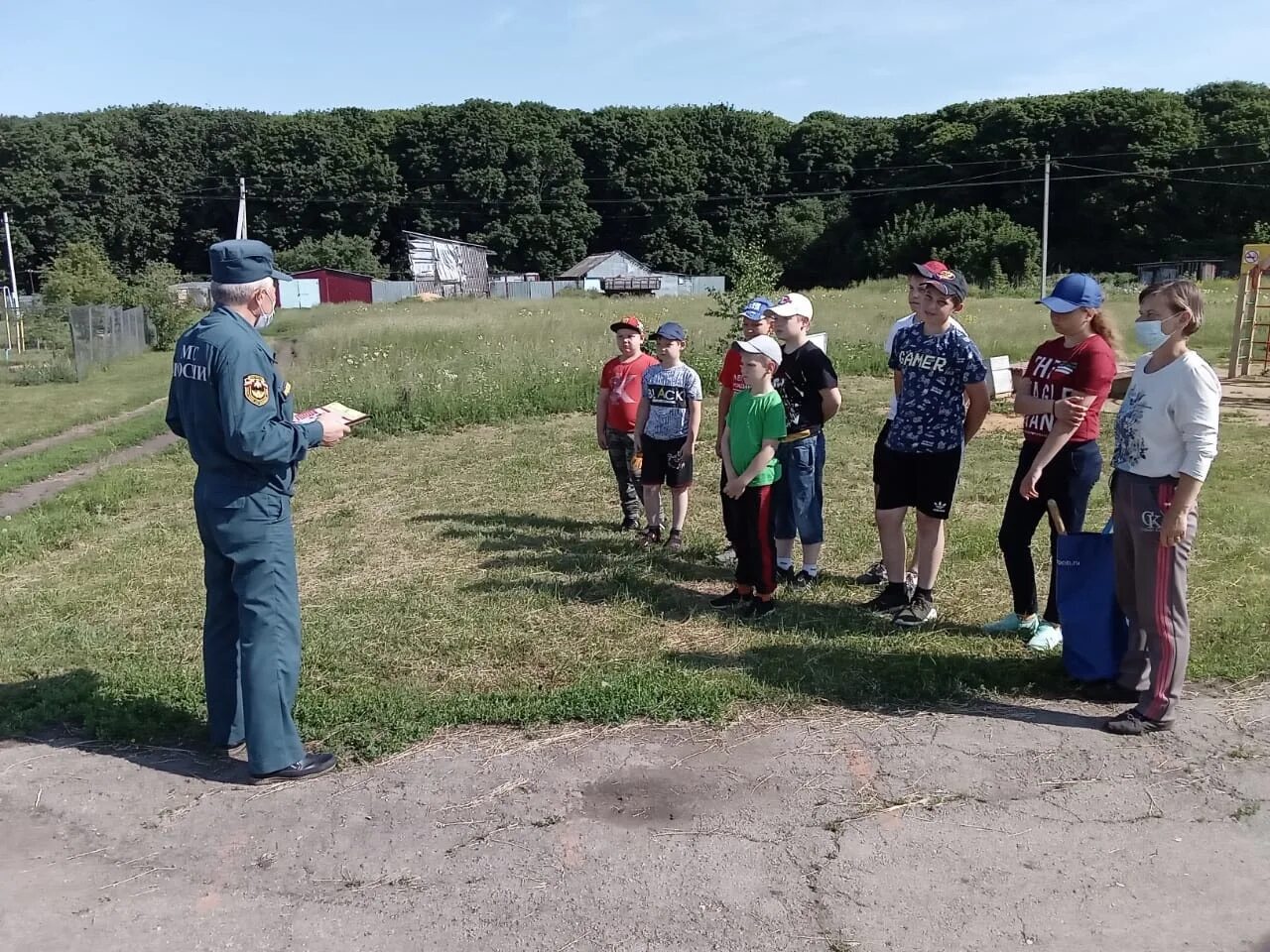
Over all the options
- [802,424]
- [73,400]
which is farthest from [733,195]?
[802,424]

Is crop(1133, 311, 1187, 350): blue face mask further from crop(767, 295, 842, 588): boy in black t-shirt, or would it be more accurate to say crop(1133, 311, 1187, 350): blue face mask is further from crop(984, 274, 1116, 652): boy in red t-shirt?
crop(767, 295, 842, 588): boy in black t-shirt

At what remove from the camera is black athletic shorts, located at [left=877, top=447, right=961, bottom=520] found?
525 centimetres

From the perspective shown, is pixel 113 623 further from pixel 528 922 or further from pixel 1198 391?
pixel 1198 391

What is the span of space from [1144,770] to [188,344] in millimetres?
4059

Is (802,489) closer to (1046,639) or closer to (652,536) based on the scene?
(652,536)

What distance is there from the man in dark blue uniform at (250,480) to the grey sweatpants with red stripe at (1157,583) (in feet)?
11.1

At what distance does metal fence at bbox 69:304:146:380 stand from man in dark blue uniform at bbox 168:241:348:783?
70.2ft

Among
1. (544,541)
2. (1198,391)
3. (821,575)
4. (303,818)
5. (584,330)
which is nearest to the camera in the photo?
(303,818)

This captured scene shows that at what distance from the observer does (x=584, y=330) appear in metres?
21.9

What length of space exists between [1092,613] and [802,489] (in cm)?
204

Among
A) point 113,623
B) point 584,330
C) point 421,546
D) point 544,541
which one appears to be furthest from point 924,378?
point 584,330

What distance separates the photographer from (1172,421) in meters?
4.00

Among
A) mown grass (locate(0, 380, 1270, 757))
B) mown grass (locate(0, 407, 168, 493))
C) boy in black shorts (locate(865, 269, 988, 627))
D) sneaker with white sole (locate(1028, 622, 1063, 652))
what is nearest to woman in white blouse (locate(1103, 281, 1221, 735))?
mown grass (locate(0, 380, 1270, 757))

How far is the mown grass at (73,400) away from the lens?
14789mm
